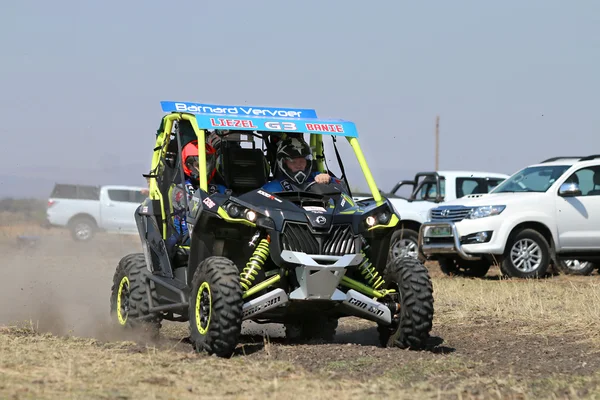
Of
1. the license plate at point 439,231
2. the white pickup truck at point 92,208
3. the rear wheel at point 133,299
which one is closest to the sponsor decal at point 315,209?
the rear wheel at point 133,299

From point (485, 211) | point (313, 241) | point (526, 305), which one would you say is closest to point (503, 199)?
point (485, 211)

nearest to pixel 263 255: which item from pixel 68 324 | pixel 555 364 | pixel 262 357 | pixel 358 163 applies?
pixel 262 357

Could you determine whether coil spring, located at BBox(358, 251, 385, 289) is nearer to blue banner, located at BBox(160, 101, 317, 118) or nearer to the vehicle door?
blue banner, located at BBox(160, 101, 317, 118)

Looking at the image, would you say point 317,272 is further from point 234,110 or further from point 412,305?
point 234,110

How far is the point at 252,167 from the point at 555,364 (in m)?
3.36

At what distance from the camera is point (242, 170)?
33.1 feet

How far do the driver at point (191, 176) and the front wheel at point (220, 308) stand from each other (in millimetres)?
1289

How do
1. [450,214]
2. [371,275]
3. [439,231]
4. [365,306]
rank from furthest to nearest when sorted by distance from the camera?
[450,214]
[439,231]
[371,275]
[365,306]

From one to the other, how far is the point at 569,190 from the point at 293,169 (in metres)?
8.98

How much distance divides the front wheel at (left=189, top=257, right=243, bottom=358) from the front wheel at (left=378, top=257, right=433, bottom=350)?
1.51 m

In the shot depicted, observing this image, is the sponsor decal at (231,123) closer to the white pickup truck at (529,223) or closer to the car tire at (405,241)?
the white pickup truck at (529,223)

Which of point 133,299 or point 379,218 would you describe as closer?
point 379,218

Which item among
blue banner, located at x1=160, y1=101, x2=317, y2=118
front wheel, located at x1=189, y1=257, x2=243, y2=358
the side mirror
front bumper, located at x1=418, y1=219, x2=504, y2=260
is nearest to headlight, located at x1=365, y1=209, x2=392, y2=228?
front wheel, located at x1=189, y1=257, x2=243, y2=358

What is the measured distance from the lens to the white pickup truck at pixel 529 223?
17609 mm
